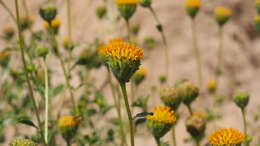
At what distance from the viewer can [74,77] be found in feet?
14.8

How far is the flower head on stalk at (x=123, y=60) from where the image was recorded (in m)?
1.38

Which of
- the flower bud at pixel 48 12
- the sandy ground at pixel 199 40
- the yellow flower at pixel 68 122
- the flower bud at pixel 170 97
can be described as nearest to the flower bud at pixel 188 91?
the flower bud at pixel 170 97

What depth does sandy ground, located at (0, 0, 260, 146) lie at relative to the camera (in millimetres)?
4441

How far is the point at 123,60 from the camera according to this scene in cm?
141

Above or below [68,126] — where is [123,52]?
above

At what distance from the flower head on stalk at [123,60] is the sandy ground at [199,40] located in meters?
2.69

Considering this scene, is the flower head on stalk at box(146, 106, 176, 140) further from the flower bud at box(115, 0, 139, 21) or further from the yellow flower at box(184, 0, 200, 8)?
the yellow flower at box(184, 0, 200, 8)

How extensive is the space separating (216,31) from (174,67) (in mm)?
697

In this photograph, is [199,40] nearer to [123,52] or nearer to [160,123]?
[160,123]

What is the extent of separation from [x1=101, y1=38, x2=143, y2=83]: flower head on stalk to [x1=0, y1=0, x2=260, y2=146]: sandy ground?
8.83 feet

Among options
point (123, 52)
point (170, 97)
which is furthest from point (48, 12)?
point (123, 52)

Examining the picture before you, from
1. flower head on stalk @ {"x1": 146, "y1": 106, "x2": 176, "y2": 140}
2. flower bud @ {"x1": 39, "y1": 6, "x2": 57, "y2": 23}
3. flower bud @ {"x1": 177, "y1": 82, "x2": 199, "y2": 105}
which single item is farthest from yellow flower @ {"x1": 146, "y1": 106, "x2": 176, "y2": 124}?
flower bud @ {"x1": 39, "y1": 6, "x2": 57, "y2": 23}

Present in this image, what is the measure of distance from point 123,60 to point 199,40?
3380 mm

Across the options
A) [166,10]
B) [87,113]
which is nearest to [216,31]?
[166,10]
